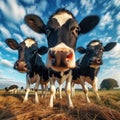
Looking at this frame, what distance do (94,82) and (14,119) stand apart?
8718mm

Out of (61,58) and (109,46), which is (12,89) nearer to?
(109,46)

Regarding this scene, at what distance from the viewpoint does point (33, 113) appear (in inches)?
180

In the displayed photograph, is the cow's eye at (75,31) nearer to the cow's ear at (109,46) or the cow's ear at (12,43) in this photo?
the cow's ear at (12,43)

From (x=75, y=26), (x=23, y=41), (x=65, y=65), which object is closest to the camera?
(x=65, y=65)

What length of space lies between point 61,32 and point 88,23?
2101mm

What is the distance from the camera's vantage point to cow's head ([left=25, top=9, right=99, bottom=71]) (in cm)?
517

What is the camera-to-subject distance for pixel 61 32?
686 cm

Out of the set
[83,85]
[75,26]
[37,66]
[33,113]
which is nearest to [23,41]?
[37,66]

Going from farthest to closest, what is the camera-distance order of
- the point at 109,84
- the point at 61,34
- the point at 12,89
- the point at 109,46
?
the point at 109,84 → the point at 12,89 → the point at 109,46 → the point at 61,34

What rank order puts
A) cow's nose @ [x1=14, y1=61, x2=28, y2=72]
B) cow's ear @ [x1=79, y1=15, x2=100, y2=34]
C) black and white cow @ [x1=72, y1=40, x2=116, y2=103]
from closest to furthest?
cow's ear @ [x1=79, y1=15, x2=100, y2=34]
cow's nose @ [x1=14, y1=61, x2=28, y2=72]
black and white cow @ [x1=72, y1=40, x2=116, y2=103]

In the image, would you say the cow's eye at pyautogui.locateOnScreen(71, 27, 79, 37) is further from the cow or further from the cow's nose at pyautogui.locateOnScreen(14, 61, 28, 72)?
the cow

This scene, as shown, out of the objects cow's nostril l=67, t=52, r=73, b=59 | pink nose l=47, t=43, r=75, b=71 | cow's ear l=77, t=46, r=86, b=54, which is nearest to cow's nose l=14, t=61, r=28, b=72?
pink nose l=47, t=43, r=75, b=71

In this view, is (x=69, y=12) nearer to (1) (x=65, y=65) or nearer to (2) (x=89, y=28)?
(2) (x=89, y=28)

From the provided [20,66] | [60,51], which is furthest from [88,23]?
[60,51]
